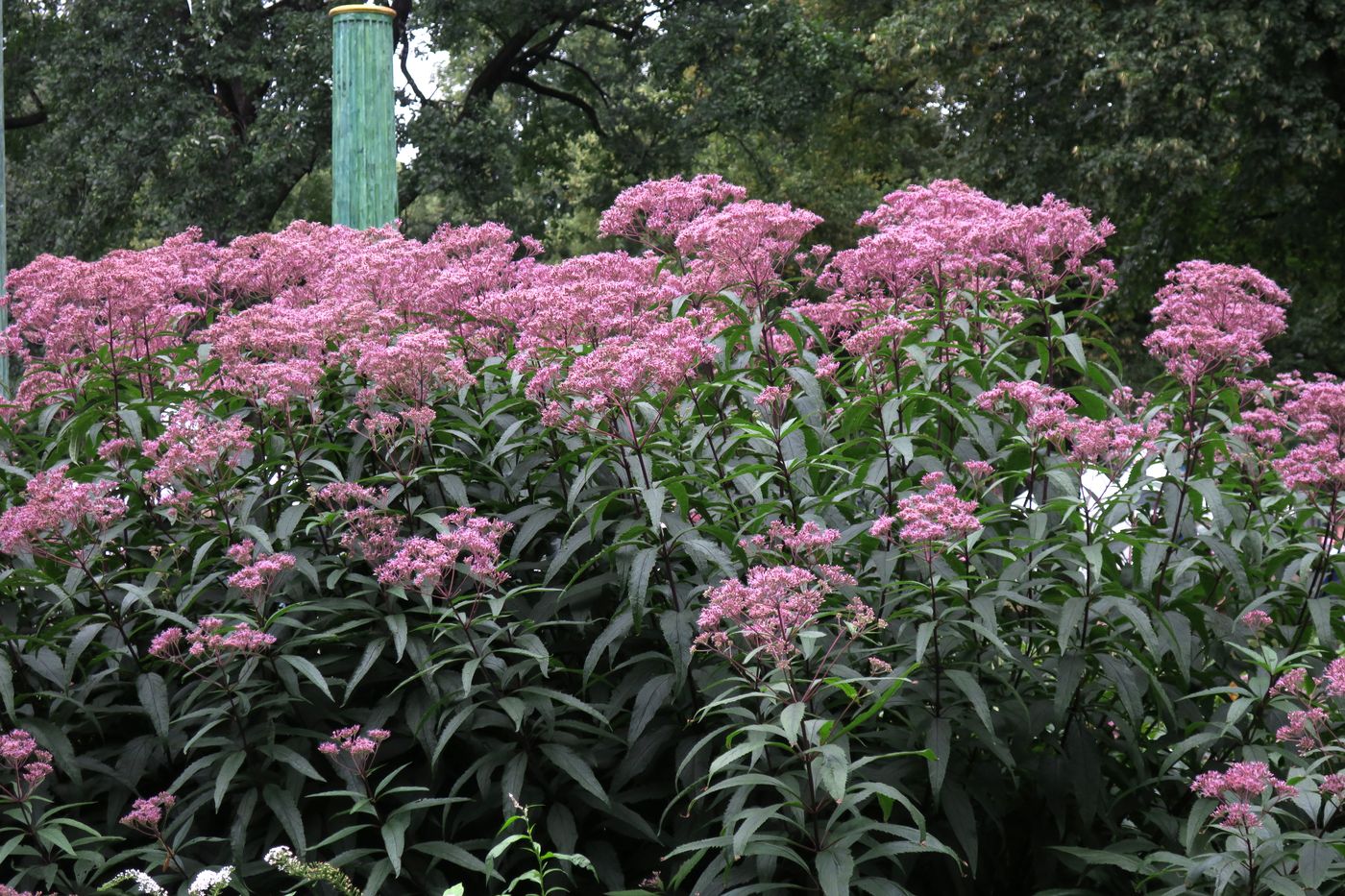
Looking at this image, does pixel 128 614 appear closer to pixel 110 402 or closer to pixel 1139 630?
pixel 110 402

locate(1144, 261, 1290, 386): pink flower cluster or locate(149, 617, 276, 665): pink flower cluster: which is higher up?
locate(1144, 261, 1290, 386): pink flower cluster

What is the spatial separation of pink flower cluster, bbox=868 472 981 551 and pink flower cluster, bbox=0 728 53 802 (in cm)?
232

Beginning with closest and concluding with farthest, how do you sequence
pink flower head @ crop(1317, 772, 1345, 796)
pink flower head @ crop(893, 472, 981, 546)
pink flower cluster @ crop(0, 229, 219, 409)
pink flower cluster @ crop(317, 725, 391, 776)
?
pink flower head @ crop(1317, 772, 1345, 796), pink flower head @ crop(893, 472, 981, 546), pink flower cluster @ crop(317, 725, 391, 776), pink flower cluster @ crop(0, 229, 219, 409)

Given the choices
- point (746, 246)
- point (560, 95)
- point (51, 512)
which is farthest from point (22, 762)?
point (560, 95)

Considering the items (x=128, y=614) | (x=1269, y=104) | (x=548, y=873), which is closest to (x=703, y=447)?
(x=548, y=873)

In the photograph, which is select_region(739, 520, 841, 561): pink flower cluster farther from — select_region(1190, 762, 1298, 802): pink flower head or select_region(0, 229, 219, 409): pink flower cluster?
select_region(0, 229, 219, 409): pink flower cluster

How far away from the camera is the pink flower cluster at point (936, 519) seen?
360cm

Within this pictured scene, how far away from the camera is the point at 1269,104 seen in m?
19.8

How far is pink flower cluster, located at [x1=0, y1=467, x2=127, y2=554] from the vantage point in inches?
164

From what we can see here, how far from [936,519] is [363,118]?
7.07m

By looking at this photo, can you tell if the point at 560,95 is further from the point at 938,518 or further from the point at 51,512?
the point at 938,518

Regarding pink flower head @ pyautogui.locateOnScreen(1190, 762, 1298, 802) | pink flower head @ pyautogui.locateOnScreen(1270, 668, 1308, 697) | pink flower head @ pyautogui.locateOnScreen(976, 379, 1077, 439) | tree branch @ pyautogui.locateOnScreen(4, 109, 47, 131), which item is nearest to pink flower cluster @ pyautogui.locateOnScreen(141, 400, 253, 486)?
pink flower head @ pyautogui.locateOnScreen(976, 379, 1077, 439)

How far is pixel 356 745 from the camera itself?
3799 millimetres

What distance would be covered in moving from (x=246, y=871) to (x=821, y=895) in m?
1.63
